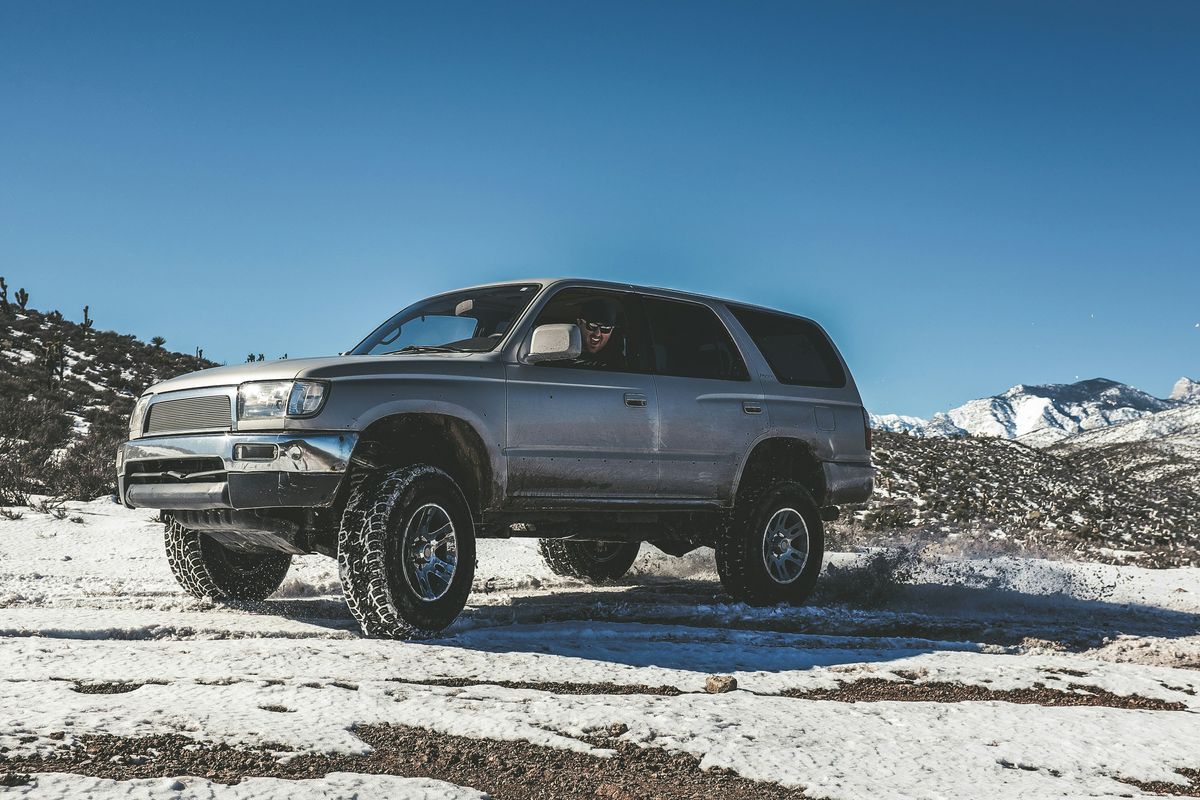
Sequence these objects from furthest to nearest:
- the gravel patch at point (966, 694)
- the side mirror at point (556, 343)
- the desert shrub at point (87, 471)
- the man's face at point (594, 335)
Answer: the desert shrub at point (87, 471) → the man's face at point (594, 335) → the side mirror at point (556, 343) → the gravel patch at point (966, 694)

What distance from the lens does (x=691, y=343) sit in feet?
25.8

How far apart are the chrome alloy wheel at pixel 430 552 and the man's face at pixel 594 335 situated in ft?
6.01

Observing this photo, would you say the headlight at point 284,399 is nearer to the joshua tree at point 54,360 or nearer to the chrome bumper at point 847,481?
the chrome bumper at point 847,481

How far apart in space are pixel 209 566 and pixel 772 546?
400 cm

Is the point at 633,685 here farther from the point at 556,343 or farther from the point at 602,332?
the point at 602,332

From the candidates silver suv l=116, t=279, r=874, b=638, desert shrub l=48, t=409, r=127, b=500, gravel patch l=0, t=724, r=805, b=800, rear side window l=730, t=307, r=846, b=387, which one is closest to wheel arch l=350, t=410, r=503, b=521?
silver suv l=116, t=279, r=874, b=638

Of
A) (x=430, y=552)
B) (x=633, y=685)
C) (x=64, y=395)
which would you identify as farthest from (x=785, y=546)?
(x=64, y=395)

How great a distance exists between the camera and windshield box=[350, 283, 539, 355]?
7051 mm

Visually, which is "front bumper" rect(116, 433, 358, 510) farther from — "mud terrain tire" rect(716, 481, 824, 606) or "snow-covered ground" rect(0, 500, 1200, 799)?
"mud terrain tire" rect(716, 481, 824, 606)

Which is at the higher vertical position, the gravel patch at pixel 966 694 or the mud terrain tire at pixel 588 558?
the mud terrain tire at pixel 588 558

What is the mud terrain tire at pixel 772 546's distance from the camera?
789 centimetres

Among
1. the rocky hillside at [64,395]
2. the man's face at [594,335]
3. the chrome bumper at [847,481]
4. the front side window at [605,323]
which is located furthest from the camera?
the rocky hillside at [64,395]

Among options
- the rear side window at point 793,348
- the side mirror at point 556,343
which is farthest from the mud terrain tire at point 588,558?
the side mirror at point 556,343

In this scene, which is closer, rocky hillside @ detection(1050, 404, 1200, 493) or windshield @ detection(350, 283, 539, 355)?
windshield @ detection(350, 283, 539, 355)
